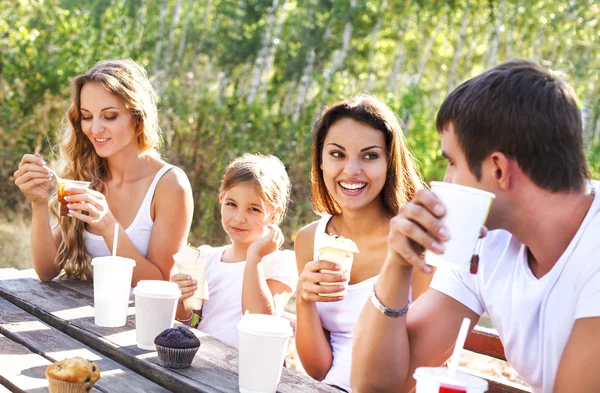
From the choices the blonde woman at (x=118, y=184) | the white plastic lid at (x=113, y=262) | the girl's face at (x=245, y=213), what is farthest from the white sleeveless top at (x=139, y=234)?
the white plastic lid at (x=113, y=262)

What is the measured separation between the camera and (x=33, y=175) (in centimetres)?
278

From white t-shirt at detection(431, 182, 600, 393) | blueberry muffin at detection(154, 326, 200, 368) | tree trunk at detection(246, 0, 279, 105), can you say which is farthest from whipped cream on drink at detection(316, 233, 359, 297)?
tree trunk at detection(246, 0, 279, 105)

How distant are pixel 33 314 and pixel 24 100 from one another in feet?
23.8

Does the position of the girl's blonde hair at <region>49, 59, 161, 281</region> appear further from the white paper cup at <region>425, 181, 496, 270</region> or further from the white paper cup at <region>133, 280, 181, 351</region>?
the white paper cup at <region>425, 181, 496, 270</region>

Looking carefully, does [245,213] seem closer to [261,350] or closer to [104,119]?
[104,119]

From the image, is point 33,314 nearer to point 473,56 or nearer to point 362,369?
point 362,369

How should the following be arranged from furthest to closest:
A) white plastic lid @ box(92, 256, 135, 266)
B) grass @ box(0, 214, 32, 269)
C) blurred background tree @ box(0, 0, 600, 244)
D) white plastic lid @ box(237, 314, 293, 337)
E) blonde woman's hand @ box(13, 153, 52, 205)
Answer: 1. blurred background tree @ box(0, 0, 600, 244)
2. grass @ box(0, 214, 32, 269)
3. blonde woman's hand @ box(13, 153, 52, 205)
4. white plastic lid @ box(92, 256, 135, 266)
5. white plastic lid @ box(237, 314, 293, 337)

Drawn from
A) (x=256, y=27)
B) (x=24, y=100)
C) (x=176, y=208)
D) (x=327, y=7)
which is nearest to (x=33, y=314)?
(x=176, y=208)

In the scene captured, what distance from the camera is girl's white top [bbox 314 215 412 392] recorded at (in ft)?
8.43

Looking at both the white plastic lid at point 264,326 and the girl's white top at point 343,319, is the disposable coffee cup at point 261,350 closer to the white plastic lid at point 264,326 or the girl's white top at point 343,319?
the white plastic lid at point 264,326

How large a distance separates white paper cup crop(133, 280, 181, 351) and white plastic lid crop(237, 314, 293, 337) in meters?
0.40

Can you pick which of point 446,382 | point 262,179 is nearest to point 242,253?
point 262,179

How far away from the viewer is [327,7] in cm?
1825

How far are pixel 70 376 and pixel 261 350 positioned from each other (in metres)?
0.46
